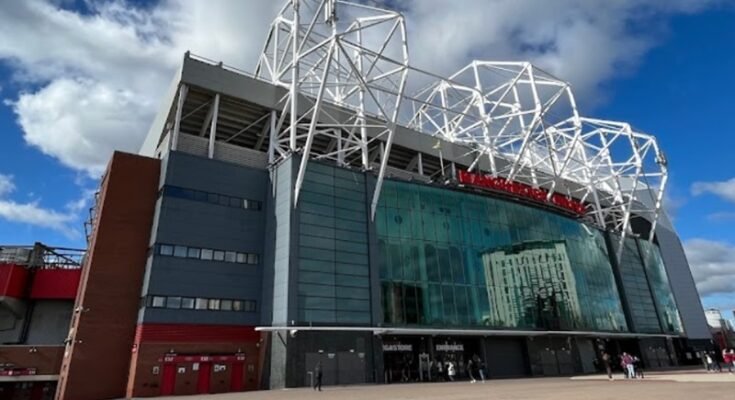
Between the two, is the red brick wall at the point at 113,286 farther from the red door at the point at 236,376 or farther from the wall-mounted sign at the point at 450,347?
the wall-mounted sign at the point at 450,347

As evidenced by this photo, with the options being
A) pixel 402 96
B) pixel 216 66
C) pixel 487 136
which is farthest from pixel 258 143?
pixel 487 136

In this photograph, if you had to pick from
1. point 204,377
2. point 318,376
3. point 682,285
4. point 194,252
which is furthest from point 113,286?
point 682,285

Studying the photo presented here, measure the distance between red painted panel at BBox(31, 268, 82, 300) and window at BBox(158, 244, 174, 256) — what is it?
56.4 ft

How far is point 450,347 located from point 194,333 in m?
22.0

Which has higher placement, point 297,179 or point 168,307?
point 297,179

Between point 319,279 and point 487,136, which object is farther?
point 487,136

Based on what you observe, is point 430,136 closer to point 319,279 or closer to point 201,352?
point 319,279

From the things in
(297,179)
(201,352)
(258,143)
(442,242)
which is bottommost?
(201,352)

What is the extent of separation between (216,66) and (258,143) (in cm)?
897

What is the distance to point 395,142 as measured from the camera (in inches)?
1992

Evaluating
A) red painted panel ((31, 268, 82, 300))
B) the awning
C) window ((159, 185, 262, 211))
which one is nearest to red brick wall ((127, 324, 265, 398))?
the awning

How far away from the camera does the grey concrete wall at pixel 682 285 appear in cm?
7725

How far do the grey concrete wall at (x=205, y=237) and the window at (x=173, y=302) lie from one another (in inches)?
11.6

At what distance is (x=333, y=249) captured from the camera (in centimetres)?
3616
